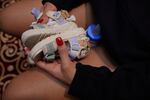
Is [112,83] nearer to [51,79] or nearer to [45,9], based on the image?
[51,79]

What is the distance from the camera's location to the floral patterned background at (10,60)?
3.78 ft

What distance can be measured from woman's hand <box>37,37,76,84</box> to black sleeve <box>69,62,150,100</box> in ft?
0.06

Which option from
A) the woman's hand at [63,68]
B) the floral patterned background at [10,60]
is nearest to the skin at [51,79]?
the woman's hand at [63,68]

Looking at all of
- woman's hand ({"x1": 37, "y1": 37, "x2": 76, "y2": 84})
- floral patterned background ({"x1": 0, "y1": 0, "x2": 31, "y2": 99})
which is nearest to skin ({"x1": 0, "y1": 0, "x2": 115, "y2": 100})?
woman's hand ({"x1": 37, "y1": 37, "x2": 76, "y2": 84})

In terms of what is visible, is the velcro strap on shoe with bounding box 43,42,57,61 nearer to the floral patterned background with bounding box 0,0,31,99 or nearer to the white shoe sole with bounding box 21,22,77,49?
the white shoe sole with bounding box 21,22,77,49

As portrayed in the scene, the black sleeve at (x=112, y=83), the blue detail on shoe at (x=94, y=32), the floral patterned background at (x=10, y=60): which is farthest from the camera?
the floral patterned background at (x=10, y=60)

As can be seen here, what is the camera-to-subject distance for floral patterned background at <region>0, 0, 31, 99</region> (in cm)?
115

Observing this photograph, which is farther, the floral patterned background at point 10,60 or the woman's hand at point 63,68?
the floral patterned background at point 10,60

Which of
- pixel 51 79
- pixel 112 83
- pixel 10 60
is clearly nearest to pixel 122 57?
pixel 112 83

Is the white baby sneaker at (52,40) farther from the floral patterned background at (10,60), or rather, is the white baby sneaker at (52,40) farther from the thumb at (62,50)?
the floral patterned background at (10,60)

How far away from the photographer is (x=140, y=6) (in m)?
0.73

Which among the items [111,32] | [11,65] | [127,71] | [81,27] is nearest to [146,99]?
[127,71]

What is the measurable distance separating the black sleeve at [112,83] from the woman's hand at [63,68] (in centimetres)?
2

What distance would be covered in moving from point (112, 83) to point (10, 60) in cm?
62
